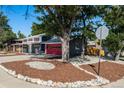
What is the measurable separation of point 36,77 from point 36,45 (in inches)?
1148

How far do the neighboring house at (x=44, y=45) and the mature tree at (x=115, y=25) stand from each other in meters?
5.25

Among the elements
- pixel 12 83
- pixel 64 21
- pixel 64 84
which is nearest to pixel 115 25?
pixel 64 21

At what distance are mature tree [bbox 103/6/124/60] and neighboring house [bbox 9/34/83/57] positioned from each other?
17.2 ft

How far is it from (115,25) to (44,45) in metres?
18.1

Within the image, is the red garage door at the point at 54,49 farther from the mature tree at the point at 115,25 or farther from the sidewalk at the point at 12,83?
the sidewalk at the point at 12,83

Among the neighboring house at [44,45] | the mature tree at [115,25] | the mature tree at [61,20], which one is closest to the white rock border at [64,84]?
the mature tree at [61,20]

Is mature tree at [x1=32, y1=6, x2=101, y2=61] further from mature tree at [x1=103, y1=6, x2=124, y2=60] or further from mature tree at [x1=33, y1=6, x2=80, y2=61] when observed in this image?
mature tree at [x1=103, y1=6, x2=124, y2=60]

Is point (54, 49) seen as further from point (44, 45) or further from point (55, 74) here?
point (55, 74)

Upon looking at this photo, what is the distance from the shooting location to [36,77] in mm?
11312

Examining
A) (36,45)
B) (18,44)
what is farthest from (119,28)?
(18,44)

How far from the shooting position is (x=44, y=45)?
124 ft

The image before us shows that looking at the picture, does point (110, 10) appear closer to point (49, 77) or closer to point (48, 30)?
point (48, 30)

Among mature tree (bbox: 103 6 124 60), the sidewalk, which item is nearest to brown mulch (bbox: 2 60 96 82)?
the sidewalk

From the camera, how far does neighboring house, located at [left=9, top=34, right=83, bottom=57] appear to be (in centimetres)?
3009
